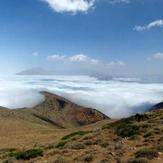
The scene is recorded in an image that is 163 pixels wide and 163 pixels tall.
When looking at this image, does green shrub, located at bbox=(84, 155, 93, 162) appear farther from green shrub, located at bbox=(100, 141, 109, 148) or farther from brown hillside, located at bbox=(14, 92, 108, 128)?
brown hillside, located at bbox=(14, 92, 108, 128)

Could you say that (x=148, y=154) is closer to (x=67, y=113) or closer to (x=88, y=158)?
(x=88, y=158)

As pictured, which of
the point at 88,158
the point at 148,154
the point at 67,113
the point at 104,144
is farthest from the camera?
the point at 67,113

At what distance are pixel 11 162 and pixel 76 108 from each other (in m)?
74.6

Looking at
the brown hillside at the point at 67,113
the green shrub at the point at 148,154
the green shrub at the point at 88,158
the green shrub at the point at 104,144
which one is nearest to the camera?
the green shrub at the point at 148,154

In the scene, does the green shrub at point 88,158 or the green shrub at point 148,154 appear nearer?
the green shrub at point 148,154

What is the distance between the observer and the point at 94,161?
6906 millimetres

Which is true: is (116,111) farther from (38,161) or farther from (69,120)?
(38,161)

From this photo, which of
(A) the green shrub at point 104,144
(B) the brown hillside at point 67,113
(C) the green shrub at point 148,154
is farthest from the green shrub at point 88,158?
(B) the brown hillside at point 67,113

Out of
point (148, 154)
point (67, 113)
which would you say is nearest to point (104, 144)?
point (148, 154)

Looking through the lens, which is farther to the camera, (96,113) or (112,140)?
(96,113)

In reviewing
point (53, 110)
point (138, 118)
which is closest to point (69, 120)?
point (53, 110)

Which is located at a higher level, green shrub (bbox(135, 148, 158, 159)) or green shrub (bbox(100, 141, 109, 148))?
green shrub (bbox(135, 148, 158, 159))

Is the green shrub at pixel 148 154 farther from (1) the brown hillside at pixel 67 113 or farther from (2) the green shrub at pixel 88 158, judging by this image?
(1) the brown hillside at pixel 67 113

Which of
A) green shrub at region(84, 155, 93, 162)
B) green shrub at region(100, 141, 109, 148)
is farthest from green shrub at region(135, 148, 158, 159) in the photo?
green shrub at region(100, 141, 109, 148)
